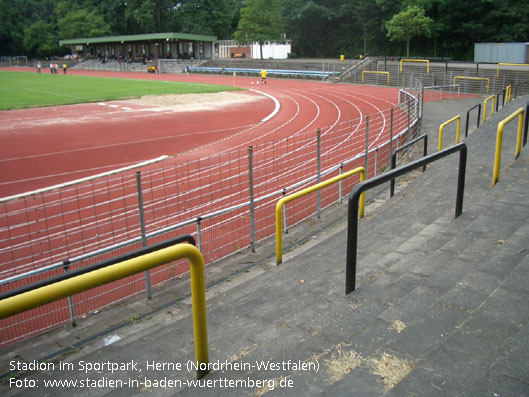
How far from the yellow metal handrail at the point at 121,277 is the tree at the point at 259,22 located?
214 ft

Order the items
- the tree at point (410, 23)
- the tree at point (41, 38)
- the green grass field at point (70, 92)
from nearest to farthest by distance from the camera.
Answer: the green grass field at point (70, 92), the tree at point (410, 23), the tree at point (41, 38)

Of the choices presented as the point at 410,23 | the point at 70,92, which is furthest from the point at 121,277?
the point at 410,23

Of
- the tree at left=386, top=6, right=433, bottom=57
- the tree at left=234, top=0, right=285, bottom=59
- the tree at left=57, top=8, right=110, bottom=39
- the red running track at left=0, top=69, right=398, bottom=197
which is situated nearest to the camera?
the red running track at left=0, top=69, right=398, bottom=197

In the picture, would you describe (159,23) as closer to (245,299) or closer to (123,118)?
(123,118)

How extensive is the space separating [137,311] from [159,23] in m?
97.5

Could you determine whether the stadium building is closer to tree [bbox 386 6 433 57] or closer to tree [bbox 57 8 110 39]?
tree [bbox 57 8 110 39]

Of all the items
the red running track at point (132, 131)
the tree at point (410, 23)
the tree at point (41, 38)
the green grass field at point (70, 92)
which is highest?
the tree at point (41, 38)

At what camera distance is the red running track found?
1617 cm

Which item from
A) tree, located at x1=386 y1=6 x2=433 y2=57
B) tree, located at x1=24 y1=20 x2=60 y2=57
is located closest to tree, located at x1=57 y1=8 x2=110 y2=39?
tree, located at x1=24 y1=20 x2=60 y2=57

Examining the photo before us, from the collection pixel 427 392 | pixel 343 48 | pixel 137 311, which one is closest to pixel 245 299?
pixel 137 311

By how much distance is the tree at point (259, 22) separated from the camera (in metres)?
65.1

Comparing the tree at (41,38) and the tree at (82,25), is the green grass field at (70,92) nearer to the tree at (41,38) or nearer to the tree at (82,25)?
the tree at (82,25)

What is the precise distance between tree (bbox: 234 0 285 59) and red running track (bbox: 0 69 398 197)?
32528 mm

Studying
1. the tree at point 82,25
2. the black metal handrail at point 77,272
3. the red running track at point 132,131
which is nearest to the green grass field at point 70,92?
the red running track at point 132,131
